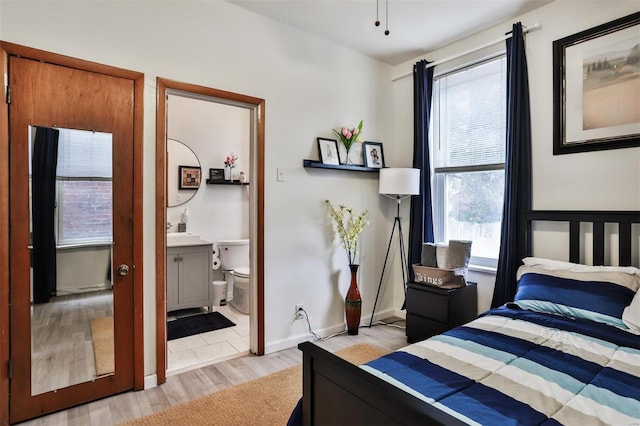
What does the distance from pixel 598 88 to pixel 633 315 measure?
160 centimetres

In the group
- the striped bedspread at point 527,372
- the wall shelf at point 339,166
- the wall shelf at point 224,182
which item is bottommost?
the striped bedspread at point 527,372

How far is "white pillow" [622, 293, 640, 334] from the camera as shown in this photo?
183 cm

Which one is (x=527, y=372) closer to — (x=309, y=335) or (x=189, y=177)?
(x=309, y=335)

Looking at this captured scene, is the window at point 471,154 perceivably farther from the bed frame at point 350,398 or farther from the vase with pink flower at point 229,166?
the vase with pink flower at point 229,166

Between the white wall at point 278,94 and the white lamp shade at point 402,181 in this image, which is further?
the white lamp shade at point 402,181

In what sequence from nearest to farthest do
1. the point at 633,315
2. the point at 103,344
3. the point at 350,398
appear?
the point at 350,398 < the point at 633,315 < the point at 103,344

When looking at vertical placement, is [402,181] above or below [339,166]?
below

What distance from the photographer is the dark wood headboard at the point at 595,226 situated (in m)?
2.29

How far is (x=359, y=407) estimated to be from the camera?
116 cm

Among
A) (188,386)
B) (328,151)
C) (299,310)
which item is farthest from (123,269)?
(328,151)

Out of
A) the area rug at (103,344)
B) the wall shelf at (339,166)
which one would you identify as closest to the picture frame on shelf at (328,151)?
the wall shelf at (339,166)

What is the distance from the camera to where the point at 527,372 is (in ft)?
4.73

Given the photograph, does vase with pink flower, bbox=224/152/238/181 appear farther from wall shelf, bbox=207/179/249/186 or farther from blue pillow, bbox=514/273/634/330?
blue pillow, bbox=514/273/634/330

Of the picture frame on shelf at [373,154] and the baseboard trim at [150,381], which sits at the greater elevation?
the picture frame on shelf at [373,154]
